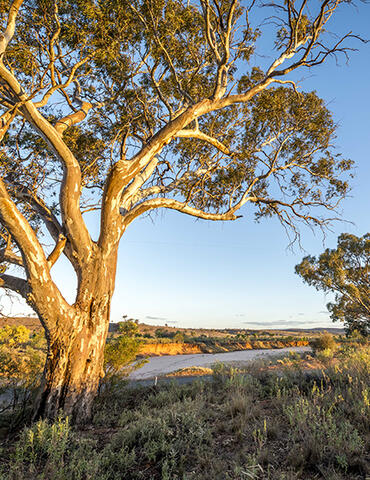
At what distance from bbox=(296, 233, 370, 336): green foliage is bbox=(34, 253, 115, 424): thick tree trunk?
780 inches

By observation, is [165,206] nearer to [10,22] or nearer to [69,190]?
[69,190]

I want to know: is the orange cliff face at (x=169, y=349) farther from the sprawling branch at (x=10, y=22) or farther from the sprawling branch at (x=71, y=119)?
the sprawling branch at (x=10, y=22)

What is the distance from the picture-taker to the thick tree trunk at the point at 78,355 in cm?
439

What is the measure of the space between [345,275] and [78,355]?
69.1 feet

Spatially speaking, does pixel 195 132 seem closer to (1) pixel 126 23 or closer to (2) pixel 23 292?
(1) pixel 126 23

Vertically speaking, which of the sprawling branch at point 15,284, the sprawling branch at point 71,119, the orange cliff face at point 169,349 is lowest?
the orange cliff face at point 169,349

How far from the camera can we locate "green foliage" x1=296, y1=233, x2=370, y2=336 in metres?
21.0

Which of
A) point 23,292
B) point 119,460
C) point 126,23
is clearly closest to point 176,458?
point 119,460

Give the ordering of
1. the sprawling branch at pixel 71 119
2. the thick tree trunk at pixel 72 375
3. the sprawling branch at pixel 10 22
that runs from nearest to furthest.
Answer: the thick tree trunk at pixel 72 375, the sprawling branch at pixel 10 22, the sprawling branch at pixel 71 119

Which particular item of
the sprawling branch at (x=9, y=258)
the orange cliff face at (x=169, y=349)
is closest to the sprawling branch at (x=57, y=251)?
the sprawling branch at (x=9, y=258)

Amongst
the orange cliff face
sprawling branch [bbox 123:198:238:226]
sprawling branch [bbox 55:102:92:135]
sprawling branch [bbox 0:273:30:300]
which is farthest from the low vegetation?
the orange cliff face

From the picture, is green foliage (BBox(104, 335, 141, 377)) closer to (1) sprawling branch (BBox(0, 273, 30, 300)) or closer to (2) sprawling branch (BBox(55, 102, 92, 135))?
(1) sprawling branch (BBox(0, 273, 30, 300))

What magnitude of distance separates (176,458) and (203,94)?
879 centimetres

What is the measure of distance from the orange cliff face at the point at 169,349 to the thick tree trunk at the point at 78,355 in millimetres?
13958
